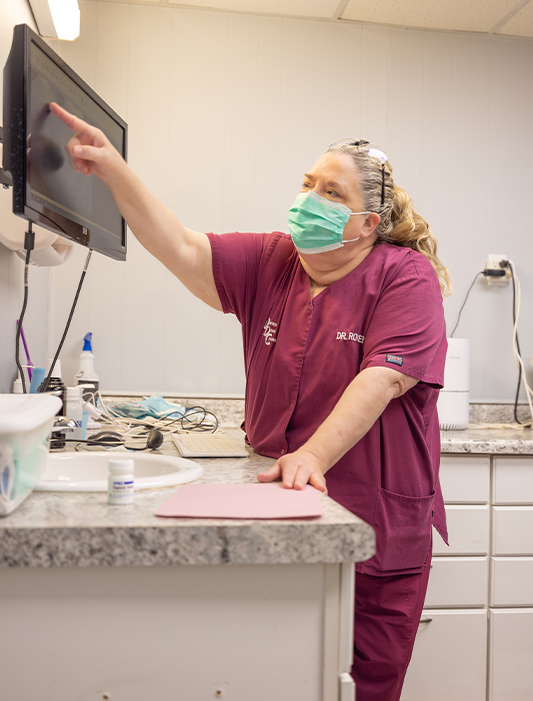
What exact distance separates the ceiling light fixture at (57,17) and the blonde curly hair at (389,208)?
3.32 feet

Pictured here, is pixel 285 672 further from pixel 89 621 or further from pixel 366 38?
pixel 366 38

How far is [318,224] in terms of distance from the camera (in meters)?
1.24

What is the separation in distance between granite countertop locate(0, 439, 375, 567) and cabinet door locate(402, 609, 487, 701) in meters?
1.38

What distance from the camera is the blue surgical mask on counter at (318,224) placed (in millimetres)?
1231

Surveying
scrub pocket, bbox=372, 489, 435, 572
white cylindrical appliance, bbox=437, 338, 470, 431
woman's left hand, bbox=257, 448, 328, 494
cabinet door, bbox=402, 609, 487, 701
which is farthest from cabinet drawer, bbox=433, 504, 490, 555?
woman's left hand, bbox=257, 448, 328, 494

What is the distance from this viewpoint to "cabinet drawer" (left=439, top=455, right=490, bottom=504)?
1.89 m

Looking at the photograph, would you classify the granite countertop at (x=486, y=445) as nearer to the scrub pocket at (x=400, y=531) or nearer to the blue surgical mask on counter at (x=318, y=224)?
the scrub pocket at (x=400, y=531)

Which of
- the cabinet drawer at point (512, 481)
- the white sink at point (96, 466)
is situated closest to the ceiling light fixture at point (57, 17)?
the white sink at point (96, 466)

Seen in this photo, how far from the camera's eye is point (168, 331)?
2348 millimetres

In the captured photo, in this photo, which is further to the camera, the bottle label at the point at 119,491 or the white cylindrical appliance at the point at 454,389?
the white cylindrical appliance at the point at 454,389

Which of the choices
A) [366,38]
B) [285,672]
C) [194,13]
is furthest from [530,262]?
[285,672]

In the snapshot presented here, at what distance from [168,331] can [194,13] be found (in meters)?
1.23

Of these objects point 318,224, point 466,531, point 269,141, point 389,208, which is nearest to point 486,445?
point 466,531

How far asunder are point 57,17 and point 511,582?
219cm
